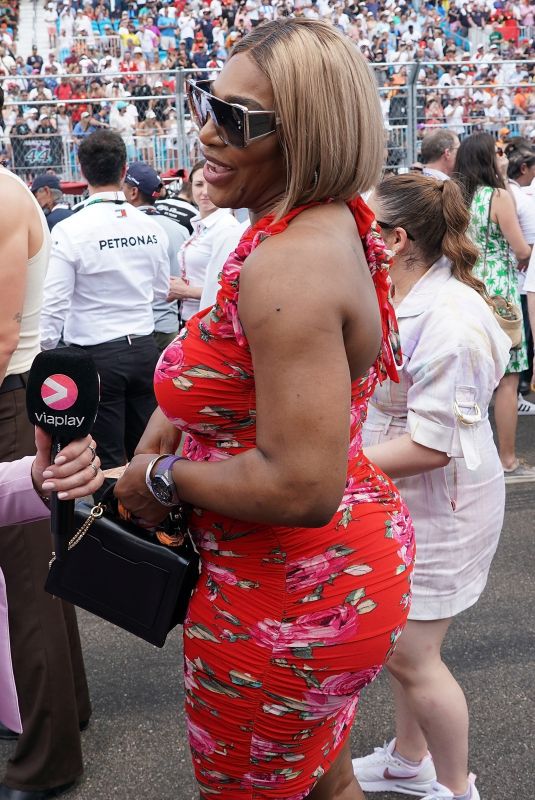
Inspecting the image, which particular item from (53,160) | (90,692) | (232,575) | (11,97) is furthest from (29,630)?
(11,97)

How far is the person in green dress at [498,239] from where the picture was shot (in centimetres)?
606

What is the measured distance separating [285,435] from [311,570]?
31 cm

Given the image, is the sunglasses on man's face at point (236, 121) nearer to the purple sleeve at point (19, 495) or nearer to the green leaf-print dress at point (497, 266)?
Result: the purple sleeve at point (19, 495)

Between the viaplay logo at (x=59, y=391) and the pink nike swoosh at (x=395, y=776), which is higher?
the viaplay logo at (x=59, y=391)

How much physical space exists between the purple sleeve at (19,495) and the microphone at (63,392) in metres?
0.37

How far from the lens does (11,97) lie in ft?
41.7

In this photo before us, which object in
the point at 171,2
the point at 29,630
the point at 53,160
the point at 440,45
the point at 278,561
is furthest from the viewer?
the point at 171,2

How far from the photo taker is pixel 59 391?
1.62 m

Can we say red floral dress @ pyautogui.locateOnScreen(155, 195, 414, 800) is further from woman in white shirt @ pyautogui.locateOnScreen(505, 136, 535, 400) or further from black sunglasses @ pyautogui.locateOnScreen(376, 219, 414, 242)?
woman in white shirt @ pyautogui.locateOnScreen(505, 136, 535, 400)

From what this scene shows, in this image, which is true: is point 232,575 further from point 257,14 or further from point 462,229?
point 257,14

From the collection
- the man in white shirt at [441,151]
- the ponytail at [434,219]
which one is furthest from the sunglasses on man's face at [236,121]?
the man in white shirt at [441,151]

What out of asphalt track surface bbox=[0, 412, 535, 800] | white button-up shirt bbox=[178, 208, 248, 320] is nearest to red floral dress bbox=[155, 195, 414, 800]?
asphalt track surface bbox=[0, 412, 535, 800]

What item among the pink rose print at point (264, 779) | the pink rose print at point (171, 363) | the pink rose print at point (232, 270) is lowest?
the pink rose print at point (264, 779)

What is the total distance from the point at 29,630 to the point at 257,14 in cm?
2580
